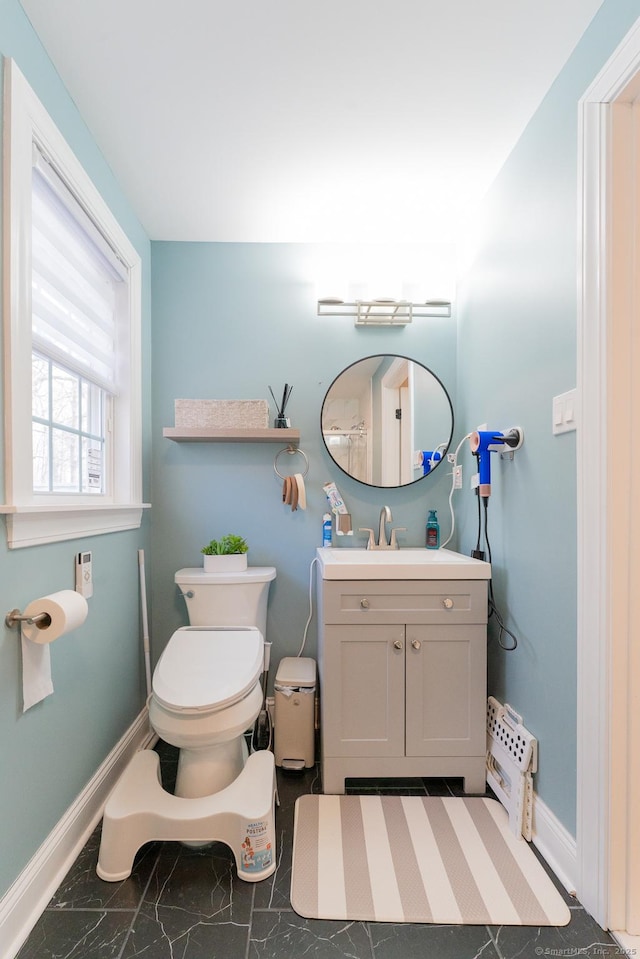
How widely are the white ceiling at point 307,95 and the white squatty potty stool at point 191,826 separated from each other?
2.18m

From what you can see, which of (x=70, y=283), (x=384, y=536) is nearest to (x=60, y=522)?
(x=70, y=283)

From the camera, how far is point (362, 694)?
1.76 meters

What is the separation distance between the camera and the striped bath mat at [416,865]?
4.16 ft

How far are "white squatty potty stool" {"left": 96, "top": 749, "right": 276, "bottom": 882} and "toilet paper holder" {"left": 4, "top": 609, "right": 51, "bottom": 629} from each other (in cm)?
62

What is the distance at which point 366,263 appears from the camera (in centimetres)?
239

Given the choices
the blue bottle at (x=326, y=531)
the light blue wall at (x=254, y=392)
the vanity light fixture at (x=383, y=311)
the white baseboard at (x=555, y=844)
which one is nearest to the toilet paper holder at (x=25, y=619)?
the light blue wall at (x=254, y=392)

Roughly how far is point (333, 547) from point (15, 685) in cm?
143

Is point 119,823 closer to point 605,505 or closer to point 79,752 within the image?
point 79,752

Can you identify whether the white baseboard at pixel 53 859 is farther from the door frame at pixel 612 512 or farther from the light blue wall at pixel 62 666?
the door frame at pixel 612 512

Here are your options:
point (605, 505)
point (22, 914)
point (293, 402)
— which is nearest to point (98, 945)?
point (22, 914)

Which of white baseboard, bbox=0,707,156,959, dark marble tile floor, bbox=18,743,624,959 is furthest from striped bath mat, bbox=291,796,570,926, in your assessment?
white baseboard, bbox=0,707,156,959

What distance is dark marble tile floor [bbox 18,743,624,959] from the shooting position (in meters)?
1.15

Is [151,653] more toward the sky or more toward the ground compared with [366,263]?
more toward the ground

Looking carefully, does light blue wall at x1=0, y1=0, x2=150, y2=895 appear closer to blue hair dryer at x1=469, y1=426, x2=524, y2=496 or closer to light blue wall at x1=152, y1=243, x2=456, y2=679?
light blue wall at x1=152, y1=243, x2=456, y2=679
